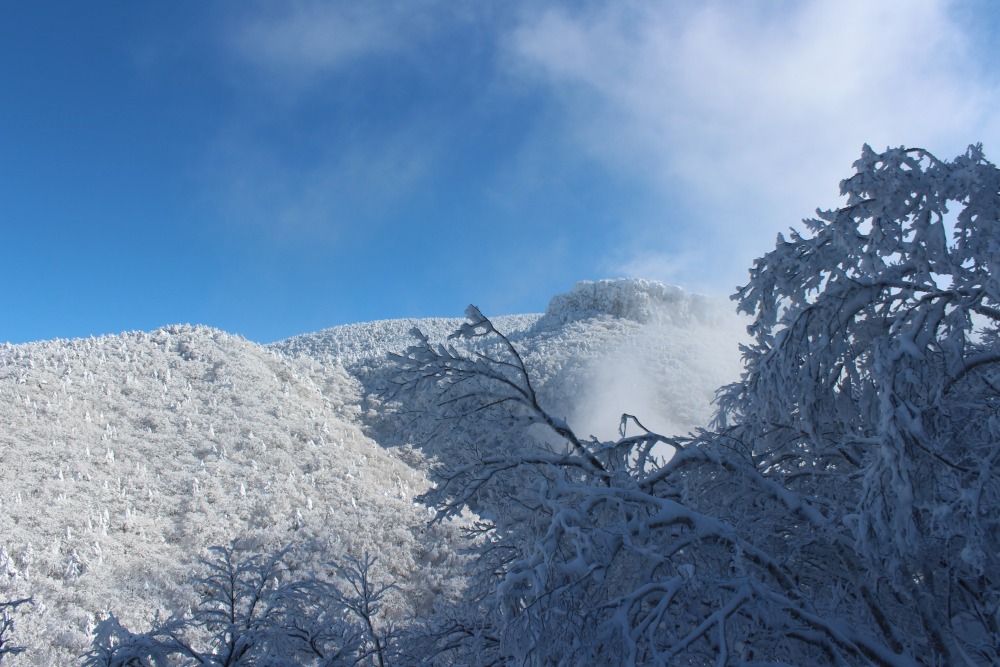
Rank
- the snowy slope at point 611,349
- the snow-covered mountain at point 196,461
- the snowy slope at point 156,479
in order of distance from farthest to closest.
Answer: the snowy slope at point 611,349
the snow-covered mountain at point 196,461
the snowy slope at point 156,479

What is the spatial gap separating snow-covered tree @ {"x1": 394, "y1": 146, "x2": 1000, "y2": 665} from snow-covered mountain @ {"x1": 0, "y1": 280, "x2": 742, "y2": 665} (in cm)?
182

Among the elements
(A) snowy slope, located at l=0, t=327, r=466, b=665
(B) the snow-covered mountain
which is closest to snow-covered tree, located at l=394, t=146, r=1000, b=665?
(B) the snow-covered mountain

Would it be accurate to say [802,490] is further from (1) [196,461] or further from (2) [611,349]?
(2) [611,349]

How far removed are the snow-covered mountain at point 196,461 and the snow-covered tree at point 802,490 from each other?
1.82 m

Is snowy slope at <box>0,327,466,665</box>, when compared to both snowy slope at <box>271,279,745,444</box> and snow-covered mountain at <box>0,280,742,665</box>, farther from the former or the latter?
snowy slope at <box>271,279,745,444</box>

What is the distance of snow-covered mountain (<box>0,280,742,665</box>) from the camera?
46.5 ft

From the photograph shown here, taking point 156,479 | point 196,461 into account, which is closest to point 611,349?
point 196,461

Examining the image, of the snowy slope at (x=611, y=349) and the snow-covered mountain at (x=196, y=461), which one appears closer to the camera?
the snow-covered mountain at (x=196, y=461)

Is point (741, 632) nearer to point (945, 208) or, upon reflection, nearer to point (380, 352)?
point (945, 208)

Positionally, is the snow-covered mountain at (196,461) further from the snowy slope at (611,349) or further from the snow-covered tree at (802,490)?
the snow-covered tree at (802,490)

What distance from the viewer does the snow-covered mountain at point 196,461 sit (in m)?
14.2

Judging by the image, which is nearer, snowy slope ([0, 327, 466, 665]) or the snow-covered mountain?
snowy slope ([0, 327, 466, 665])

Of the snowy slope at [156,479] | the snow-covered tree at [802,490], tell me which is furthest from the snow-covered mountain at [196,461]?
the snow-covered tree at [802,490]

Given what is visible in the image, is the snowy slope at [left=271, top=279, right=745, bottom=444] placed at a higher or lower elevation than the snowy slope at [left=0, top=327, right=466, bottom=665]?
higher
